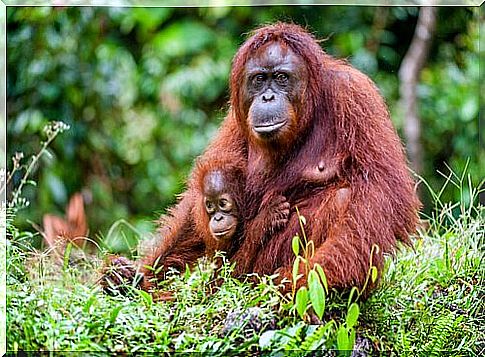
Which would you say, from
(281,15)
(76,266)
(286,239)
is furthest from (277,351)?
(281,15)

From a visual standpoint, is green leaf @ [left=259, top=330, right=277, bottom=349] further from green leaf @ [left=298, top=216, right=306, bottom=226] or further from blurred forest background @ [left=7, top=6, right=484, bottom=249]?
blurred forest background @ [left=7, top=6, right=484, bottom=249]

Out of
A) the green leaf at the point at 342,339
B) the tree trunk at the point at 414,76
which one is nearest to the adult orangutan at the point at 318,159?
the green leaf at the point at 342,339

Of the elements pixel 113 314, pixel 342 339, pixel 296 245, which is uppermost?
pixel 296 245

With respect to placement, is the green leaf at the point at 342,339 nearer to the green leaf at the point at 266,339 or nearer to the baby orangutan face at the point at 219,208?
the green leaf at the point at 266,339

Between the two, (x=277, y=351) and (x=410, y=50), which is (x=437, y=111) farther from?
(x=277, y=351)

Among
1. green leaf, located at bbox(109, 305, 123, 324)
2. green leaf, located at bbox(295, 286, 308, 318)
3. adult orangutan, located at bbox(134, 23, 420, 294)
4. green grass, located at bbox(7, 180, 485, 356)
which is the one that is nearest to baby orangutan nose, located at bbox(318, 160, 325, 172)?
adult orangutan, located at bbox(134, 23, 420, 294)

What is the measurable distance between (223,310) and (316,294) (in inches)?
14.1

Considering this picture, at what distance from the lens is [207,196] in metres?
3.13

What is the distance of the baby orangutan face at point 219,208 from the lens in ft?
10.1

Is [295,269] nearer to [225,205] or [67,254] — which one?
[225,205]

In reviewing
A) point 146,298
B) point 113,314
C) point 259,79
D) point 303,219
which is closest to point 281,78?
point 259,79

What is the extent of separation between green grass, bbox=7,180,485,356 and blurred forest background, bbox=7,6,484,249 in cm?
39

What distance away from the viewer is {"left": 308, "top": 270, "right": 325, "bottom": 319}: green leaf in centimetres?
259

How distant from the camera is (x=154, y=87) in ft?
17.9
